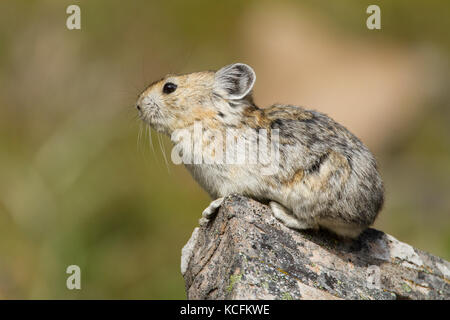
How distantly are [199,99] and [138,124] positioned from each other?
6.59m

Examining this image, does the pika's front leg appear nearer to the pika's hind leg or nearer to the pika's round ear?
the pika's hind leg

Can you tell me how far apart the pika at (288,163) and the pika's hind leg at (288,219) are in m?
0.01

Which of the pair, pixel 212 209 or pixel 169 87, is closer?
pixel 212 209

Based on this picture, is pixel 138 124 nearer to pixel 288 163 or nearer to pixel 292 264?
pixel 288 163

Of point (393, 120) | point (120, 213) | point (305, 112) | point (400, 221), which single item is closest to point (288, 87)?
point (393, 120)

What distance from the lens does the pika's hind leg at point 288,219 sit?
7516 millimetres

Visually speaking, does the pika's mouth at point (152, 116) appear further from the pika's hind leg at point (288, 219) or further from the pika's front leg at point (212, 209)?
the pika's hind leg at point (288, 219)

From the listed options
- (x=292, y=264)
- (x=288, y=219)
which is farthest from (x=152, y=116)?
(x=292, y=264)

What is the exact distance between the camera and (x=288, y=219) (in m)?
7.52

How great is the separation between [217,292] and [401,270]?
2766 millimetres

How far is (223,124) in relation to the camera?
8.09 metres

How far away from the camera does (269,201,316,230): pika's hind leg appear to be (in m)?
7.52

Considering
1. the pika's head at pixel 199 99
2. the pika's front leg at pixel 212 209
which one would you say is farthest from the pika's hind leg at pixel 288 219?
the pika's head at pixel 199 99
